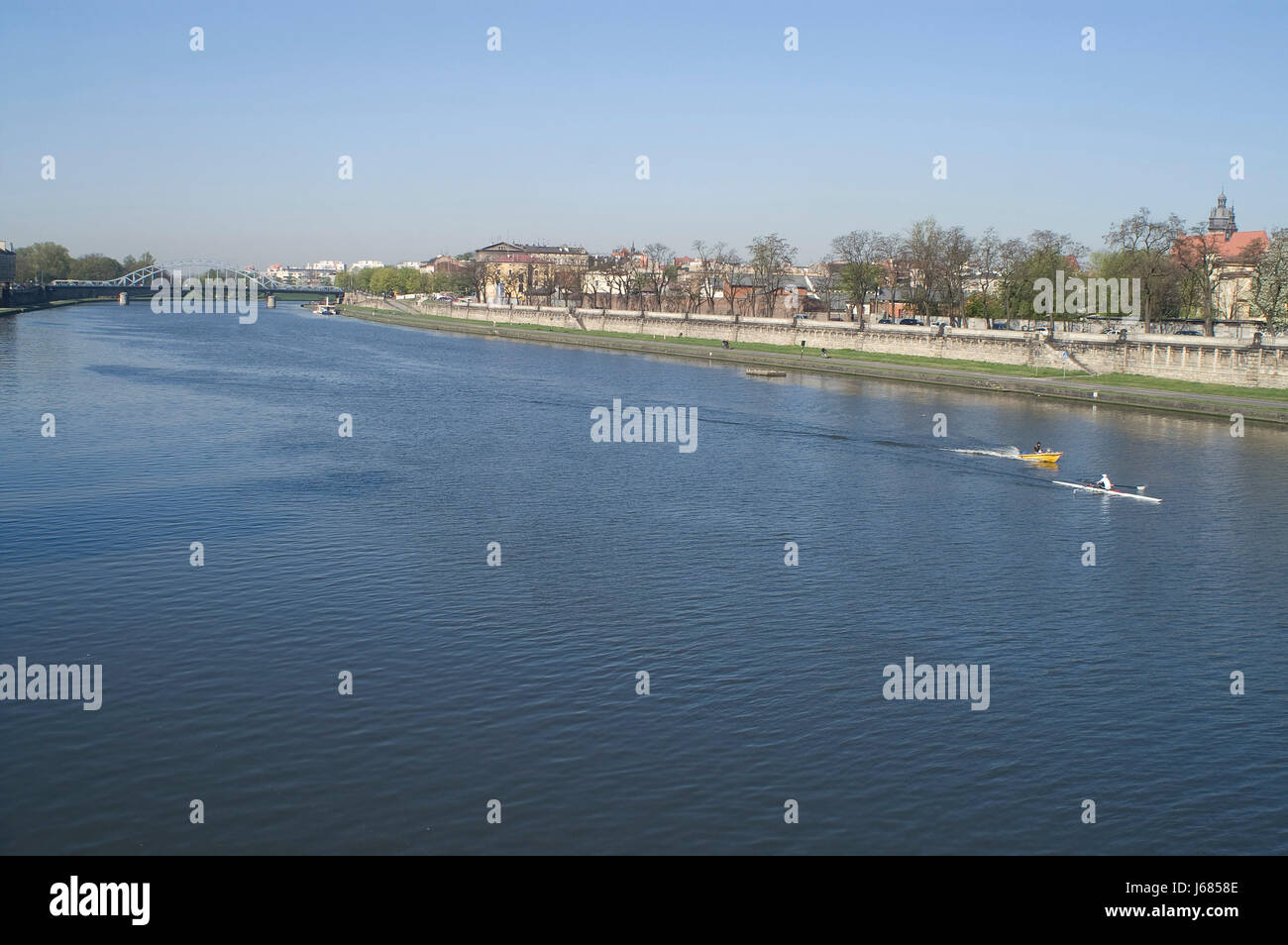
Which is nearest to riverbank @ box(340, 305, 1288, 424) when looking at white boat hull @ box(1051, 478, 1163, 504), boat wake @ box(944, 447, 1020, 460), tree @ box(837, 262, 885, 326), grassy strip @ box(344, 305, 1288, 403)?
grassy strip @ box(344, 305, 1288, 403)

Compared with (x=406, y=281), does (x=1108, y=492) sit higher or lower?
lower

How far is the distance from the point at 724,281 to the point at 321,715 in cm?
9839

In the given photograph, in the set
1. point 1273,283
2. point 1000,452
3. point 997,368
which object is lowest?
point 1000,452

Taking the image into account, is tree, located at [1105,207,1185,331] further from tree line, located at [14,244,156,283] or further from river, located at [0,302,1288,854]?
tree line, located at [14,244,156,283]

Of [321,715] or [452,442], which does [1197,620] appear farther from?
[452,442]

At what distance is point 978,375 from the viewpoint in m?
60.0

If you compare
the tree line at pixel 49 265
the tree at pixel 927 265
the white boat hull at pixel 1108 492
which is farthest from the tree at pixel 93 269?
the white boat hull at pixel 1108 492

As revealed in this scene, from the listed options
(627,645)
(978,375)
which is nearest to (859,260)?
(978,375)

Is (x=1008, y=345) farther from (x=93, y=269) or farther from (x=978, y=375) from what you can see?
(x=93, y=269)

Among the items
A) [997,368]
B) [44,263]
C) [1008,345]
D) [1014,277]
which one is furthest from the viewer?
[44,263]

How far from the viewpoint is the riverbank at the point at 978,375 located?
48.4 meters

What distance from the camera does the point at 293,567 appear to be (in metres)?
21.7

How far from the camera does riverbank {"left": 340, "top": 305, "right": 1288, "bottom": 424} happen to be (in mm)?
48406
